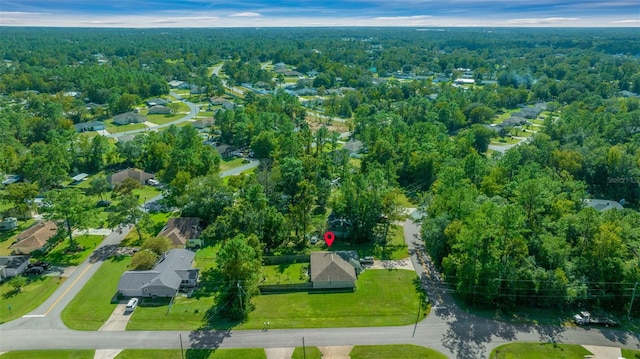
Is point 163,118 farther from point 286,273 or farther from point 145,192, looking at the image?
point 286,273

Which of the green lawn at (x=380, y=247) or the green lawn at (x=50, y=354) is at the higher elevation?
the green lawn at (x=380, y=247)

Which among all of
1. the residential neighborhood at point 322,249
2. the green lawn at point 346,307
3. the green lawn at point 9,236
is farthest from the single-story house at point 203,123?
the green lawn at point 346,307

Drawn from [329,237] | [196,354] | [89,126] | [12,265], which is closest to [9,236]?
[12,265]

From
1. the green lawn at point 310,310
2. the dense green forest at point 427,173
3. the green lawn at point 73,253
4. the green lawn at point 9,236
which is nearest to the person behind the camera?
the green lawn at point 310,310

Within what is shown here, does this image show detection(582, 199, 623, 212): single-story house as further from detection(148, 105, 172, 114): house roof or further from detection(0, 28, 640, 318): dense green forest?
detection(148, 105, 172, 114): house roof

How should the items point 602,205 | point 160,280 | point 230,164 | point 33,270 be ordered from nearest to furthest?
point 160,280 → point 33,270 → point 602,205 → point 230,164

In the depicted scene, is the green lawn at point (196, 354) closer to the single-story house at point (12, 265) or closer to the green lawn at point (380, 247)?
the green lawn at point (380, 247)
